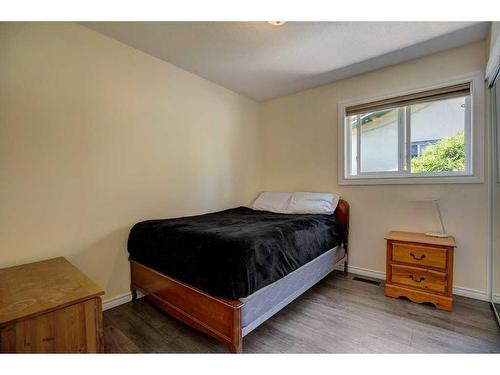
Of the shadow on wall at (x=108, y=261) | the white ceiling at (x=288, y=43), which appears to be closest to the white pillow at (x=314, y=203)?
the white ceiling at (x=288, y=43)

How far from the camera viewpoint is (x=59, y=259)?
1716mm

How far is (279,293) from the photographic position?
1721 mm

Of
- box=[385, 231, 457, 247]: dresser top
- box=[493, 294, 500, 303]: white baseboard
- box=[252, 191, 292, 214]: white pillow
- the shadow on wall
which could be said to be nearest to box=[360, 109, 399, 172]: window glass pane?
box=[385, 231, 457, 247]: dresser top

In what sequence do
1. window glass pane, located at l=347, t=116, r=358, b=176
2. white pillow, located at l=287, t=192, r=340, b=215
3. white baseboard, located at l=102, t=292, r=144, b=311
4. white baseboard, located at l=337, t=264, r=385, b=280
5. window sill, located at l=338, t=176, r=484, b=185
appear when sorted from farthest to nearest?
window glass pane, located at l=347, t=116, r=358, b=176 < white pillow, located at l=287, t=192, r=340, b=215 < white baseboard, located at l=337, t=264, r=385, b=280 < window sill, located at l=338, t=176, r=484, b=185 < white baseboard, located at l=102, t=292, r=144, b=311

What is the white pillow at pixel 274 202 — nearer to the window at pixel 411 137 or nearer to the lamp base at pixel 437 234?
the window at pixel 411 137

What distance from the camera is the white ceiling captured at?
6.27 feet

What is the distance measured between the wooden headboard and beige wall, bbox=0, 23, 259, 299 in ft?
5.28

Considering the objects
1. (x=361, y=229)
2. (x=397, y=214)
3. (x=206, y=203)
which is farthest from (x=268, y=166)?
(x=397, y=214)

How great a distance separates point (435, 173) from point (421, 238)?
0.68 metres

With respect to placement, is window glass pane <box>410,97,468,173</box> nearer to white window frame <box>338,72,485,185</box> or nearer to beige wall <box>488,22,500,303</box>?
white window frame <box>338,72,485,185</box>

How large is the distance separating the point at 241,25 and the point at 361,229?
2425 millimetres

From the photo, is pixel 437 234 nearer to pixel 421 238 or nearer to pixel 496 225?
pixel 421 238

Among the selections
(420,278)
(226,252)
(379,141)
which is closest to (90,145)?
(226,252)

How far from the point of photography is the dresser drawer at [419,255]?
79.0 inches
